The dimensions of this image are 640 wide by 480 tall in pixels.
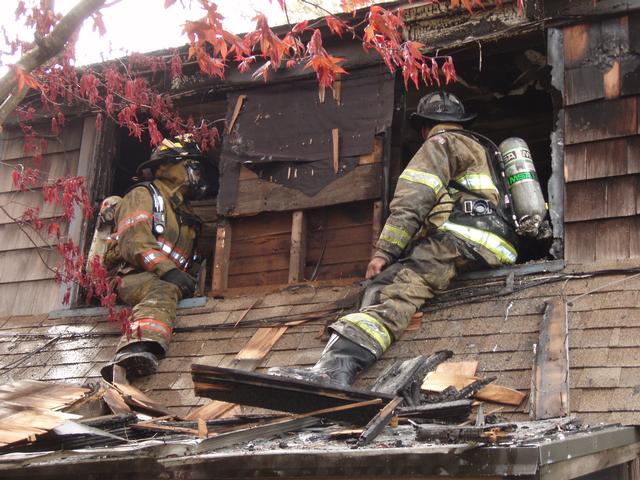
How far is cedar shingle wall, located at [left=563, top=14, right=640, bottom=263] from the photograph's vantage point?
612 cm

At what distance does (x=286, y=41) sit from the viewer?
18.6 ft

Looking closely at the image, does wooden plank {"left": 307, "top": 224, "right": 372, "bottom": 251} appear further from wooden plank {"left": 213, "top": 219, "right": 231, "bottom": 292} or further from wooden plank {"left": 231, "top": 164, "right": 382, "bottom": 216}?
wooden plank {"left": 213, "top": 219, "right": 231, "bottom": 292}

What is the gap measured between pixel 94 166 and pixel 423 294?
12.5 feet

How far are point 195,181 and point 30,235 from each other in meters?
1.73

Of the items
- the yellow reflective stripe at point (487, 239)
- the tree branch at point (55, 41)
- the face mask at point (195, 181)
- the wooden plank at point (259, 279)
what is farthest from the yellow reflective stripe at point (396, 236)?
the tree branch at point (55, 41)

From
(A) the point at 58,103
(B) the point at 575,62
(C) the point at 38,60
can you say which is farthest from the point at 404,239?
(A) the point at 58,103

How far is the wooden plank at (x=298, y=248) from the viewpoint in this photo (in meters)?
7.26

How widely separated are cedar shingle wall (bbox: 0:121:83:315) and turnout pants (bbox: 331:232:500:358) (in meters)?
3.48

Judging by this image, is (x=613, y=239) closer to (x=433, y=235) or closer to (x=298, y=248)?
(x=433, y=235)

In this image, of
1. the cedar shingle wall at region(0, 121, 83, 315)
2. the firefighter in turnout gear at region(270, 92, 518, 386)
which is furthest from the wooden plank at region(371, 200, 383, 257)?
the cedar shingle wall at region(0, 121, 83, 315)

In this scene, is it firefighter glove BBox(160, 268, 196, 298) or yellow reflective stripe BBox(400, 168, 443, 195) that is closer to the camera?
yellow reflective stripe BBox(400, 168, 443, 195)

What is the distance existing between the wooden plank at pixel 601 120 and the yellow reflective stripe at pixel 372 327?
6.36ft

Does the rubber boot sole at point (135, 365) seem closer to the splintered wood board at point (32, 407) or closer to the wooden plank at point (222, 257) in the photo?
the wooden plank at point (222, 257)

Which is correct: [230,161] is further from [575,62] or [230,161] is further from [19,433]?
[19,433]
